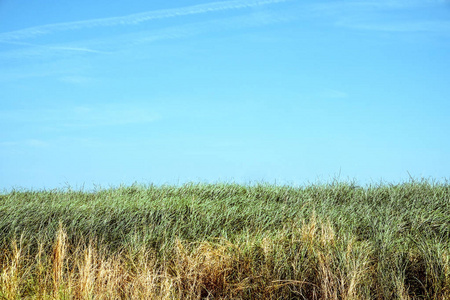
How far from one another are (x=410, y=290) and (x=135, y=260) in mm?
3575

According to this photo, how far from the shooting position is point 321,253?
4.98 meters

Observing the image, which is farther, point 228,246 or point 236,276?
point 228,246

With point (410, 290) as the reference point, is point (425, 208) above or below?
below

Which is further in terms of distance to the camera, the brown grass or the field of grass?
the field of grass

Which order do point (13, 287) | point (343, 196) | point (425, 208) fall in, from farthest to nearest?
point (343, 196) → point (425, 208) → point (13, 287)

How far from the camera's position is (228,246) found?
562 centimetres

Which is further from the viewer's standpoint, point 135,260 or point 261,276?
point 135,260

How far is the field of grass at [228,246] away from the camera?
4.75 m

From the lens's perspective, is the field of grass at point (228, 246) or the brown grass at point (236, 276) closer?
the brown grass at point (236, 276)

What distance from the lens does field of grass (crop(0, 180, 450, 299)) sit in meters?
4.75

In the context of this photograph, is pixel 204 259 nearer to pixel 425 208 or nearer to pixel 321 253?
pixel 321 253

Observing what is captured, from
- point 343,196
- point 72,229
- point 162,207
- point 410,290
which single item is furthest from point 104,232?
point 343,196

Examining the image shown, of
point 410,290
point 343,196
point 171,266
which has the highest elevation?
point 171,266

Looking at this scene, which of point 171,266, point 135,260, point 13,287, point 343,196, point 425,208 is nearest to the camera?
point 13,287
